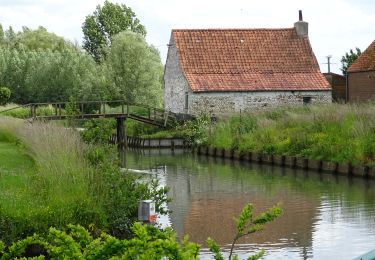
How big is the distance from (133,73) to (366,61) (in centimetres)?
2533

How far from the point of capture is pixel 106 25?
92625 mm

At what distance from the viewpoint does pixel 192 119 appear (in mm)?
49906

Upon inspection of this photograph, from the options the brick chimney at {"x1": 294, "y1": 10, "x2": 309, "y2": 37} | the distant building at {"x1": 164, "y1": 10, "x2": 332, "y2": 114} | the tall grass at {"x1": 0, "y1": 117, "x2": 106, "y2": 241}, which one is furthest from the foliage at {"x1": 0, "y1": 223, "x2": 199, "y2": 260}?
the brick chimney at {"x1": 294, "y1": 10, "x2": 309, "y2": 37}

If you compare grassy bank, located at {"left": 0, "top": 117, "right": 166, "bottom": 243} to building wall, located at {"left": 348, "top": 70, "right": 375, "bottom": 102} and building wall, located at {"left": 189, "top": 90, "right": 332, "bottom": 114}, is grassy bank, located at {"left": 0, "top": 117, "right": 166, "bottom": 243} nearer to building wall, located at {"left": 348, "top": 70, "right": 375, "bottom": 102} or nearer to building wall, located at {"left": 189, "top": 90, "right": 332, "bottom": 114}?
building wall, located at {"left": 189, "top": 90, "right": 332, "bottom": 114}

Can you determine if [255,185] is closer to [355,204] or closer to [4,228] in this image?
[355,204]

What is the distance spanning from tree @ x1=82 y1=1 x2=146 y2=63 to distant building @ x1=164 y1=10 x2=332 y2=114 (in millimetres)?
36008

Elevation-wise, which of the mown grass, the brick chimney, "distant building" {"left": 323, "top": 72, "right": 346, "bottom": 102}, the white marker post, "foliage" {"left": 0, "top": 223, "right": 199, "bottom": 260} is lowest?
the white marker post

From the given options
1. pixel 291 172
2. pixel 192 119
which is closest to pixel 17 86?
pixel 192 119

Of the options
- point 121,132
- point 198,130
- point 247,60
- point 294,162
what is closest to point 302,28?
point 247,60

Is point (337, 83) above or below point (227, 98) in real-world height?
above

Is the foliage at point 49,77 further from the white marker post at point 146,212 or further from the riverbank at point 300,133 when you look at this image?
the white marker post at point 146,212

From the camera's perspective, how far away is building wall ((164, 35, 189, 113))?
53.4 meters

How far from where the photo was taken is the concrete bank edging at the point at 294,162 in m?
27.7

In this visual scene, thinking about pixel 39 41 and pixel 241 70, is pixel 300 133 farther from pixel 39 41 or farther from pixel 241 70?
pixel 39 41
